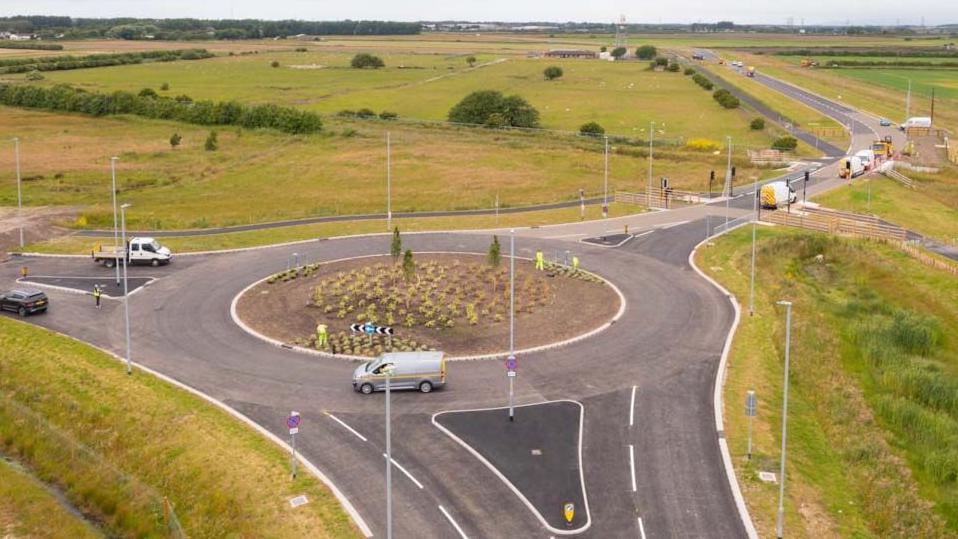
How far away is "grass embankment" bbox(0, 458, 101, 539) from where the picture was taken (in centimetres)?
2850

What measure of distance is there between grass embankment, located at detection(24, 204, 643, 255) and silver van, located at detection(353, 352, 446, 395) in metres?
30.8

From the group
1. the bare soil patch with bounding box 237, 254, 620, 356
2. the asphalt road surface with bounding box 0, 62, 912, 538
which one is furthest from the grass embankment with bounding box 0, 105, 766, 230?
the bare soil patch with bounding box 237, 254, 620, 356

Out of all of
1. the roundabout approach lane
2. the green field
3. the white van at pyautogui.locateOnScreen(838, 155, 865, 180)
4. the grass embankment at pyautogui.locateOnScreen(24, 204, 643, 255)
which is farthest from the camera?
the green field

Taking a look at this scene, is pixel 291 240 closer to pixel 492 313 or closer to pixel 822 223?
pixel 492 313

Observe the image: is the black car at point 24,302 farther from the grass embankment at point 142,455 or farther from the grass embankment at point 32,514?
the grass embankment at point 32,514

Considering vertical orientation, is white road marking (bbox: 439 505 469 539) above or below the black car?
below

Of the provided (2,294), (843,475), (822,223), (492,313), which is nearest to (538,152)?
(822,223)

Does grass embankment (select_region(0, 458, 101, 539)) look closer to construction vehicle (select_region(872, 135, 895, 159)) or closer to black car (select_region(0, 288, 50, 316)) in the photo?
black car (select_region(0, 288, 50, 316))

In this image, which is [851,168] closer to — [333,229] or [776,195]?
[776,195]

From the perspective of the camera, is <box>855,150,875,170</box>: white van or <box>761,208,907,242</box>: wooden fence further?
<box>855,150,875,170</box>: white van

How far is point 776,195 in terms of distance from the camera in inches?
2904

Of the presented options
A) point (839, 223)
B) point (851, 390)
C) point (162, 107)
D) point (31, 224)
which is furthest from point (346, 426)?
point (162, 107)

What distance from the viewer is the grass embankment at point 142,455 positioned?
1109 inches

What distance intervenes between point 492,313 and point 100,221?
41.6 m
